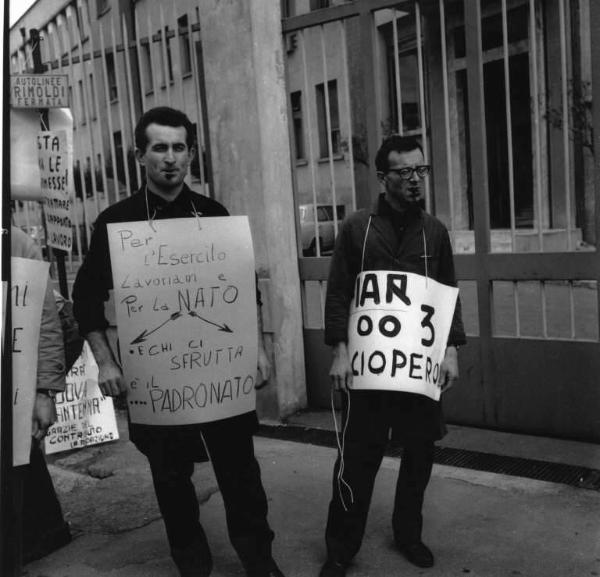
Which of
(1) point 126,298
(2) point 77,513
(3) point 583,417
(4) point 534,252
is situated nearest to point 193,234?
(1) point 126,298

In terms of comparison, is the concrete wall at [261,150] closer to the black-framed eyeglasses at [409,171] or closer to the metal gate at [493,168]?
the metal gate at [493,168]

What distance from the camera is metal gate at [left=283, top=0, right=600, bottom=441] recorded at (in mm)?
4379

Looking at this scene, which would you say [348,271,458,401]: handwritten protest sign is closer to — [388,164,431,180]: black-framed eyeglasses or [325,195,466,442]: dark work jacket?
[325,195,466,442]: dark work jacket

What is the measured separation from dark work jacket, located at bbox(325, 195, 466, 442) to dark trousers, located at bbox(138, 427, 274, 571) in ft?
1.77

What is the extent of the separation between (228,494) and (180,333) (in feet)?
2.26

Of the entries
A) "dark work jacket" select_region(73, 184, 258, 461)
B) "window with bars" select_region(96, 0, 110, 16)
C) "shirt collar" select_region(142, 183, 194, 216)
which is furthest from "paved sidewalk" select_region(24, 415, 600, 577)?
"window with bars" select_region(96, 0, 110, 16)

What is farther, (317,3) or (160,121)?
(317,3)

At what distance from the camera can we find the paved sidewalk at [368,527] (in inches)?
124

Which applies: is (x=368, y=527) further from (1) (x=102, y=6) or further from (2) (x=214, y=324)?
(1) (x=102, y=6)

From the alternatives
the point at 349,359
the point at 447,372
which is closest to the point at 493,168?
the point at 447,372

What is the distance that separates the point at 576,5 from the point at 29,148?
3381mm

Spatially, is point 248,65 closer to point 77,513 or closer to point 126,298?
point 126,298

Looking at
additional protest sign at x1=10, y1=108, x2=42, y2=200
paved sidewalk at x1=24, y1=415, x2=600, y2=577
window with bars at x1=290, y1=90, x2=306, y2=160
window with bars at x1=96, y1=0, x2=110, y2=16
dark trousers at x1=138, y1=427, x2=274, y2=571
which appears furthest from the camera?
window with bars at x1=96, y1=0, x2=110, y2=16

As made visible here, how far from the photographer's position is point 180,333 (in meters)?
2.89
